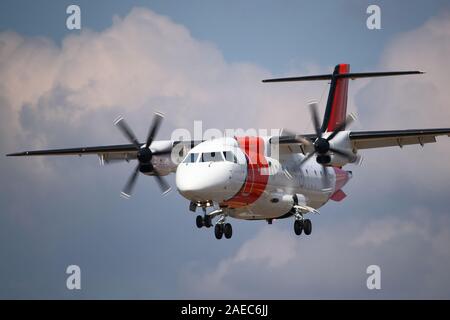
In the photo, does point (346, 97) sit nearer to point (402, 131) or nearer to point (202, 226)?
point (402, 131)

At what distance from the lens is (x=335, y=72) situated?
45.0 metres

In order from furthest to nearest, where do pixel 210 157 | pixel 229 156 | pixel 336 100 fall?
pixel 336 100, pixel 229 156, pixel 210 157

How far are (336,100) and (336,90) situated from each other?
1.73ft

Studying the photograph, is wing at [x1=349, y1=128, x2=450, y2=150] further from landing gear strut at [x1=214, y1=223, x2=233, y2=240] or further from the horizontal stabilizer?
landing gear strut at [x1=214, y1=223, x2=233, y2=240]

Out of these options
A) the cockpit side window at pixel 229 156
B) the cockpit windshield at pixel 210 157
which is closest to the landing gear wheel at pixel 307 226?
the cockpit side window at pixel 229 156

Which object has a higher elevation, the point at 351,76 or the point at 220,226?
the point at 351,76

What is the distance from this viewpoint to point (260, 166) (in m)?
37.9

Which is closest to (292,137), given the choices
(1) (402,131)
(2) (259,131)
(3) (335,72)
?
(2) (259,131)

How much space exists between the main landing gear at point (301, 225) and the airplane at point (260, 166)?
37 mm

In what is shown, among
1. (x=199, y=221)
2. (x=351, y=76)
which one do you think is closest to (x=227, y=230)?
(x=199, y=221)

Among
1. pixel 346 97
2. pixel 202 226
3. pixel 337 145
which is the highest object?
pixel 346 97

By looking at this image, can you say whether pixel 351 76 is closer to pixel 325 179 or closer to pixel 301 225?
pixel 325 179
